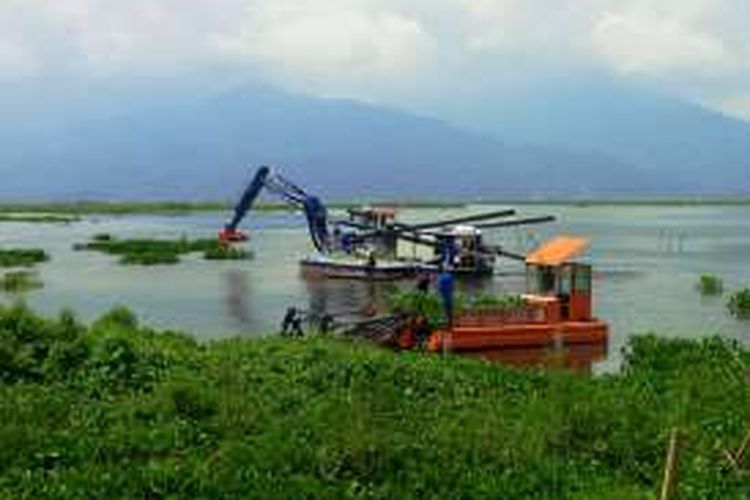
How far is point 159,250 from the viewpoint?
9450cm

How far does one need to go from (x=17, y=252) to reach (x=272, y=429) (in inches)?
3051

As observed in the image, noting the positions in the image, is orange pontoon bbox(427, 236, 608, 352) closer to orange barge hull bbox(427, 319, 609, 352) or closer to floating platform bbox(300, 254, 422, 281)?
orange barge hull bbox(427, 319, 609, 352)

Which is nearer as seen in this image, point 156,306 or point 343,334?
point 343,334

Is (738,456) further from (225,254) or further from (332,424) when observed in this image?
(225,254)

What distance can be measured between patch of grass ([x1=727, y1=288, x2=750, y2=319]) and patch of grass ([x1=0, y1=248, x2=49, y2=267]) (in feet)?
163

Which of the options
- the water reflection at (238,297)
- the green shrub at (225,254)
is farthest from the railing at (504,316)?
the green shrub at (225,254)

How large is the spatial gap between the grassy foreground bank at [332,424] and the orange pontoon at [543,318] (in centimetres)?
1319

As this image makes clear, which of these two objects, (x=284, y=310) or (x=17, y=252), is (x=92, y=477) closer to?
(x=284, y=310)

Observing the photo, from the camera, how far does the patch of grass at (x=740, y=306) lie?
174ft

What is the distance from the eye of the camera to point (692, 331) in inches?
1884

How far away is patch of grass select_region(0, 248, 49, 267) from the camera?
3364 inches

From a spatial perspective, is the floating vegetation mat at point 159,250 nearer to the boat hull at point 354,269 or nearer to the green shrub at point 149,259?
the green shrub at point 149,259

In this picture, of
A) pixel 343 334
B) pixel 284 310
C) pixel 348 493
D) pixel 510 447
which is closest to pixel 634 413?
pixel 510 447

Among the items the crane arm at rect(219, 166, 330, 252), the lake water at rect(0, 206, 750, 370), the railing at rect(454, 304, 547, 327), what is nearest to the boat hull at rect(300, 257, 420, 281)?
the lake water at rect(0, 206, 750, 370)
